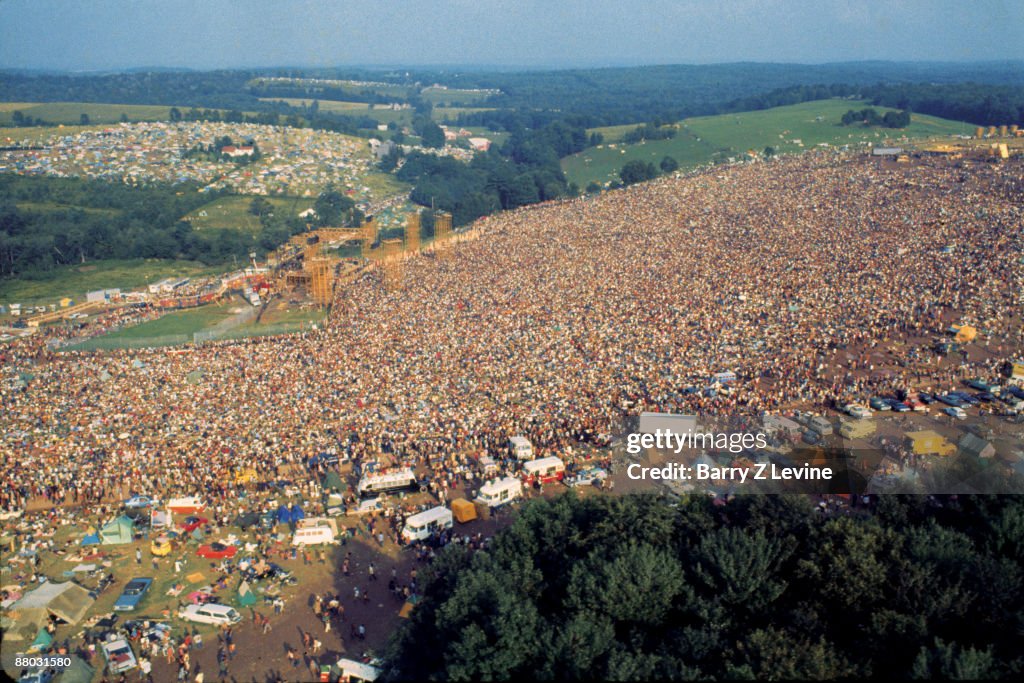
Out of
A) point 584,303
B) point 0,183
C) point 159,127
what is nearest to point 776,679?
point 584,303

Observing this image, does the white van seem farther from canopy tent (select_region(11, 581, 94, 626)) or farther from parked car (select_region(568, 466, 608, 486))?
parked car (select_region(568, 466, 608, 486))

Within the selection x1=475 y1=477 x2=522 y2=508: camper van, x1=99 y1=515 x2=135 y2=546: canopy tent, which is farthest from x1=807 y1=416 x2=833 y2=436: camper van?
x1=99 y1=515 x2=135 y2=546: canopy tent

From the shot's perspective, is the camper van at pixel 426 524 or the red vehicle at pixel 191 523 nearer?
the camper van at pixel 426 524

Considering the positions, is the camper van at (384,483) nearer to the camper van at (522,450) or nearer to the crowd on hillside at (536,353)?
the crowd on hillside at (536,353)

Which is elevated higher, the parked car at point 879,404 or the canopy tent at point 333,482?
the parked car at point 879,404

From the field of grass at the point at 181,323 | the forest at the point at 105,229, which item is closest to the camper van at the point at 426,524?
the field of grass at the point at 181,323

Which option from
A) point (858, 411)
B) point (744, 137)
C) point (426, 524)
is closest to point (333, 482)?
point (426, 524)

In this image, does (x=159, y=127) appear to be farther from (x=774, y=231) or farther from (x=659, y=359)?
(x=659, y=359)
